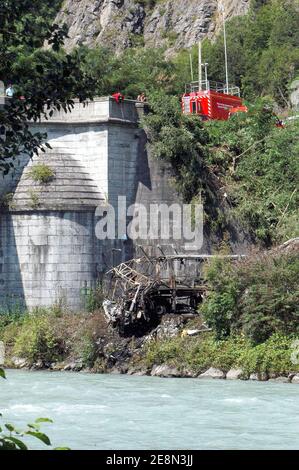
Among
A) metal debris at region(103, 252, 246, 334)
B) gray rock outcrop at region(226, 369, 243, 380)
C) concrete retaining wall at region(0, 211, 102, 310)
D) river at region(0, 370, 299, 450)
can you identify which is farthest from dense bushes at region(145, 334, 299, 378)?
concrete retaining wall at region(0, 211, 102, 310)

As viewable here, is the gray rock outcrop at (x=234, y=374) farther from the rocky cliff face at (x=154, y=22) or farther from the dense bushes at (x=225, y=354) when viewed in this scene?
the rocky cliff face at (x=154, y=22)

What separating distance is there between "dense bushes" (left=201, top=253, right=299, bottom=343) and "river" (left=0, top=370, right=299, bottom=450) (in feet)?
8.85

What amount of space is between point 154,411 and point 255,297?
9.75 m

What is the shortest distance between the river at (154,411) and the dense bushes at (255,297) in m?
2.70

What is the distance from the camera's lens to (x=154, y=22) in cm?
9731

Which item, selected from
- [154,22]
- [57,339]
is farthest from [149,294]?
[154,22]

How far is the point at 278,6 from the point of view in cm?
8994

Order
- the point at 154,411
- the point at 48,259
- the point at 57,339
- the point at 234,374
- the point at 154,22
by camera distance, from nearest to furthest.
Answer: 1. the point at 154,411
2. the point at 234,374
3. the point at 57,339
4. the point at 48,259
5. the point at 154,22

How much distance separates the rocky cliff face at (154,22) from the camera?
95500 millimetres

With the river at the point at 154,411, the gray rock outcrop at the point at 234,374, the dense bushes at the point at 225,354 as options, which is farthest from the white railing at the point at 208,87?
the river at the point at 154,411

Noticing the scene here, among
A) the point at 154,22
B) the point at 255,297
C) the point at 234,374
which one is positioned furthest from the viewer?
the point at 154,22

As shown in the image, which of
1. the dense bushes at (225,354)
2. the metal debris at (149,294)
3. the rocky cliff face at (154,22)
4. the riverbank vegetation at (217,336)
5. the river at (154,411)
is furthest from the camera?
the rocky cliff face at (154,22)

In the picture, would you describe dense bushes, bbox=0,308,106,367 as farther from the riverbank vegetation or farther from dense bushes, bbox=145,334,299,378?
dense bushes, bbox=145,334,299,378

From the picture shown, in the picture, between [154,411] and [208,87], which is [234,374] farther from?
[208,87]
